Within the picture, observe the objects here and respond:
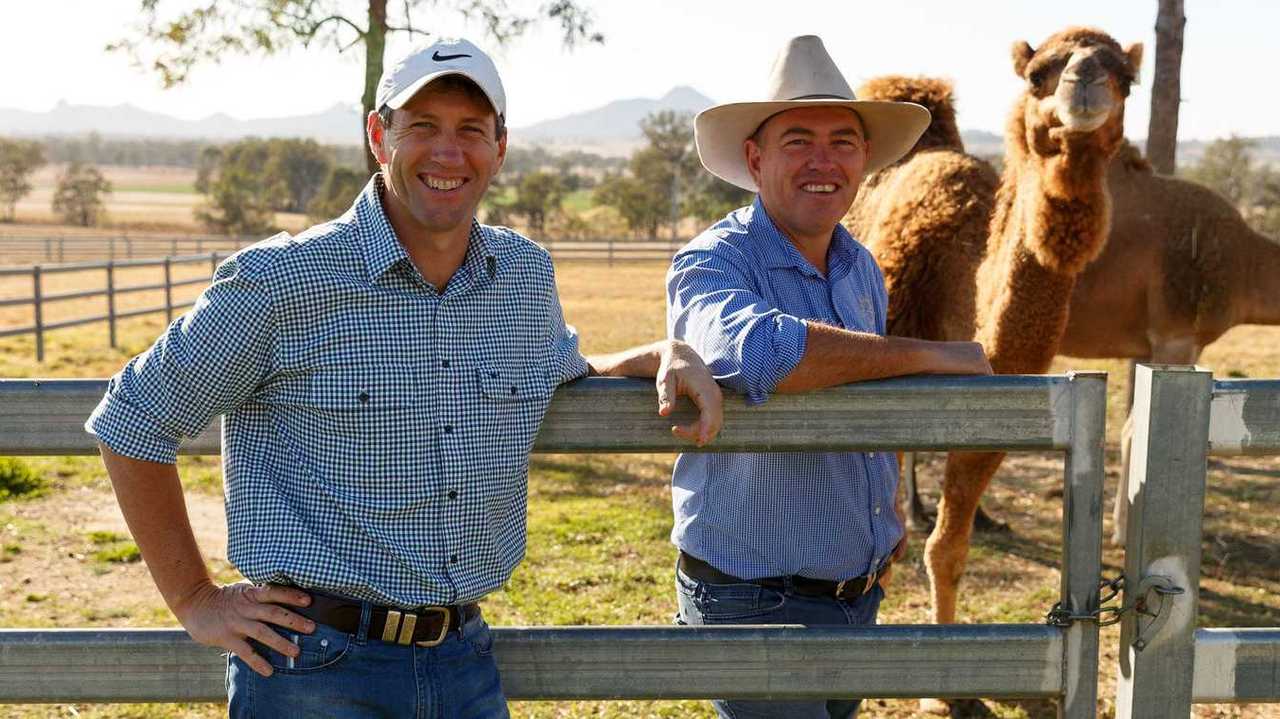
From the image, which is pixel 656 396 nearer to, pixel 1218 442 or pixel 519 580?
pixel 1218 442

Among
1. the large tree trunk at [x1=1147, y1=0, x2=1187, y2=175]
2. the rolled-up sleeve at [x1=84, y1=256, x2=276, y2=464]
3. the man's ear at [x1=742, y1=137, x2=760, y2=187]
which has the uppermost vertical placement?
the large tree trunk at [x1=1147, y1=0, x2=1187, y2=175]

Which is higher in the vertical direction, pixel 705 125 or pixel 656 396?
pixel 705 125

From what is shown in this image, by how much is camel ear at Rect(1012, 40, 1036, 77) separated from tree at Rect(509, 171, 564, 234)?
55.2 meters

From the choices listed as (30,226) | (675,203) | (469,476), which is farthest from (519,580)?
(30,226)

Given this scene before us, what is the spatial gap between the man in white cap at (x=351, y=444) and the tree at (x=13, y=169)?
78659 mm

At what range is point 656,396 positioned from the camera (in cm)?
220

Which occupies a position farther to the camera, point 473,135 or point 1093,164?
point 1093,164

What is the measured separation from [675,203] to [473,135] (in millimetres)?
57838

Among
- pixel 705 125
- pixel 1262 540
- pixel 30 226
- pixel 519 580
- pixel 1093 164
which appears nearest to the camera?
pixel 705 125

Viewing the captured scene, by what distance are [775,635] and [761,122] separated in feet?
4.85

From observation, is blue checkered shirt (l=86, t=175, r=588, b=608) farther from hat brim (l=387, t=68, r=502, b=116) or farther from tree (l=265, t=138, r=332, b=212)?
tree (l=265, t=138, r=332, b=212)

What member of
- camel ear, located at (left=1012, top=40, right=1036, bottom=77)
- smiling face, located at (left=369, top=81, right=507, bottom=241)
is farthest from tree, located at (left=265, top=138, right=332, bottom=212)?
smiling face, located at (left=369, top=81, right=507, bottom=241)

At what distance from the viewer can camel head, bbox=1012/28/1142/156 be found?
4836 mm

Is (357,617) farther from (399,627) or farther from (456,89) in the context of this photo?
(456,89)
